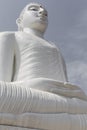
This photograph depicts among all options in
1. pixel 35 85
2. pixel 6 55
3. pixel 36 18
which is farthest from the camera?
pixel 36 18

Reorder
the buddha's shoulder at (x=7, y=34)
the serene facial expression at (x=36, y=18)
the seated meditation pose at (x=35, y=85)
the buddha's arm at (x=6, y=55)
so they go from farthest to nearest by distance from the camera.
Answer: the serene facial expression at (x=36, y=18) → the buddha's shoulder at (x=7, y=34) → the buddha's arm at (x=6, y=55) → the seated meditation pose at (x=35, y=85)

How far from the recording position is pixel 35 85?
3.92m

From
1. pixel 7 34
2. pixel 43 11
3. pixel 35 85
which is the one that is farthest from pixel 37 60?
pixel 43 11

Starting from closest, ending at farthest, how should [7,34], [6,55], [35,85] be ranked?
[35,85] < [6,55] < [7,34]

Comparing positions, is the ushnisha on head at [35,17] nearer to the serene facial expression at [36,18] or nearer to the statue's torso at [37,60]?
the serene facial expression at [36,18]

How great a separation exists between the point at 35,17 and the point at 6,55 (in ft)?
2.75

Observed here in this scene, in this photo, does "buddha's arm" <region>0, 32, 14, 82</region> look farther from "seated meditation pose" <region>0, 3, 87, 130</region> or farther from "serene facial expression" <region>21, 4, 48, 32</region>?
"serene facial expression" <region>21, 4, 48, 32</region>

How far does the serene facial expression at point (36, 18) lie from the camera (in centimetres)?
501

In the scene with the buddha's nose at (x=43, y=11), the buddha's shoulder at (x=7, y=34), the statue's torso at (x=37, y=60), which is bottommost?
the statue's torso at (x=37, y=60)

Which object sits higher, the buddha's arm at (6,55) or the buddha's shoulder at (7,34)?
the buddha's shoulder at (7,34)

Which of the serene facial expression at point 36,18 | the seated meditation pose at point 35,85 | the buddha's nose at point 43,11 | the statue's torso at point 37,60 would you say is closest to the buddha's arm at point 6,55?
the seated meditation pose at point 35,85

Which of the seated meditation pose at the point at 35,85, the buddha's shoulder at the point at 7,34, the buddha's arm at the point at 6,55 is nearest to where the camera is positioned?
the seated meditation pose at the point at 35,85

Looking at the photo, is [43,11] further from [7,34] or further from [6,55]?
[6,55]

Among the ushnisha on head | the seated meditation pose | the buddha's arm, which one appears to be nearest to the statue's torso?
the seated meditation pose
